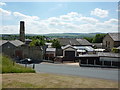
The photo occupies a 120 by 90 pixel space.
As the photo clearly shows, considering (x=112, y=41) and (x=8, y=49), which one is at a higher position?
(x=112, y=41)

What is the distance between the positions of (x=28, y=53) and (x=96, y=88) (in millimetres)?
17666

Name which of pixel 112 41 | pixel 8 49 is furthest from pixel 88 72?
pixel 112 41

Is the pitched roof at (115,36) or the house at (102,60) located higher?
the pitched roof at (115,36)

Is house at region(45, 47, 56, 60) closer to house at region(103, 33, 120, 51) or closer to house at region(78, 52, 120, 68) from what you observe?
house at region(78, 52, 120, 68)

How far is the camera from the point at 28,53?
79.0 feet

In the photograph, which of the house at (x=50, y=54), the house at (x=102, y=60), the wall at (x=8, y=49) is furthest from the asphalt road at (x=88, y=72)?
the wall at (x=8, y=49)

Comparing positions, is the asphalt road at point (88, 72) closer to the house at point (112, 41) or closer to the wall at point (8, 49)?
the wall at point (8, 49)

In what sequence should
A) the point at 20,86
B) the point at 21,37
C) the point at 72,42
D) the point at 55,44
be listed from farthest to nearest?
the point at 21,37 → the point at 72,42 → the point at 55,44 → the point at 20,86

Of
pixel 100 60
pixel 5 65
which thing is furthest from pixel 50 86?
pixel 100 60

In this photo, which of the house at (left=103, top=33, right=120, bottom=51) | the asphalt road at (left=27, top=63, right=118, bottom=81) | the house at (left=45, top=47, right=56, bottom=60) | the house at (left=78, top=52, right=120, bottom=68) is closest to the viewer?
the asphalt road at (left=27, top=63, right=118, bottom=81)

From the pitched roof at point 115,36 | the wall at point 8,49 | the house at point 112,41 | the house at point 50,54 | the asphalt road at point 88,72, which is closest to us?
the asphalt road at point 88,72

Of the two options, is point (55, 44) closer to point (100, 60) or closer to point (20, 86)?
point (100, 60)

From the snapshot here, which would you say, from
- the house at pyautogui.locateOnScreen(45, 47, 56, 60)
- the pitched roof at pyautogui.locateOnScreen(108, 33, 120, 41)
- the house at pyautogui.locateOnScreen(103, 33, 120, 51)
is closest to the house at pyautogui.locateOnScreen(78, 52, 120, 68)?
the house at pyautogui.locateOnScreen(45, 47, 56, 60)

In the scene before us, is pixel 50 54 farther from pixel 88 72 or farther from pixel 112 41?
pixel 88 72
